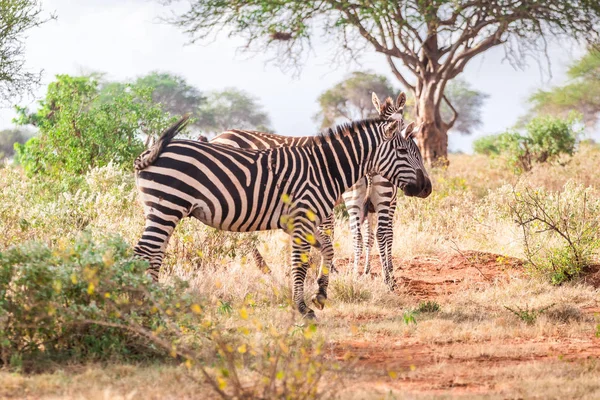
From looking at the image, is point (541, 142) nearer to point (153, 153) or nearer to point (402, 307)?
point (402, 307)

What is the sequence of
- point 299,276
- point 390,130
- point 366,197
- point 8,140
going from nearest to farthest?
point 299,276
point 390,130
point 366,197
point 8,140

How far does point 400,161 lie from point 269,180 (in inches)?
58.6

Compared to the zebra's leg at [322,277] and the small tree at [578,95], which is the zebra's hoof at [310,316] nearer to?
the zebra's leg at [322,277]

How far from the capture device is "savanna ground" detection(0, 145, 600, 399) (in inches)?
206

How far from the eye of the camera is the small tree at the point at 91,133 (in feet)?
46.1

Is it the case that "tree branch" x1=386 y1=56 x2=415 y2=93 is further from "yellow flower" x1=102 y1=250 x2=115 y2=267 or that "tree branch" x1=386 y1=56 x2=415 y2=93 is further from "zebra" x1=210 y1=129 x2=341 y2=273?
"yellow flower" x1=102 y1=250 x2=115 y2=267

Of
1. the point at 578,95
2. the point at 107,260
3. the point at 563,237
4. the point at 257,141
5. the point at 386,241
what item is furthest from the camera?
the point at 578,95

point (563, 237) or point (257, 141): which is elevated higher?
point (257, 141)

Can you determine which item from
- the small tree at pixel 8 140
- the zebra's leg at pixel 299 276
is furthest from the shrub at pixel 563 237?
the small tree at pixel 8 140

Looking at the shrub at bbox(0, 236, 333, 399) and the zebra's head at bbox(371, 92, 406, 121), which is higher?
the zebra's head at bbox(371, 92, 406, 121)

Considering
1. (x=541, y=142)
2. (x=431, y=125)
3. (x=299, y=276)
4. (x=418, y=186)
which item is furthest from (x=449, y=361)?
(x=541, y=142)

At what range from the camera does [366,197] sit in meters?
10.1

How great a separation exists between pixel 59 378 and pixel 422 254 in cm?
746

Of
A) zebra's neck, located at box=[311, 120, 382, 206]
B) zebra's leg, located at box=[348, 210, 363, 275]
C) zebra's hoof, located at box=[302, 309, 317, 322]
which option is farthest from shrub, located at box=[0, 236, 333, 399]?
zebra's leg, located at box=[348, 210, 363, 275]
